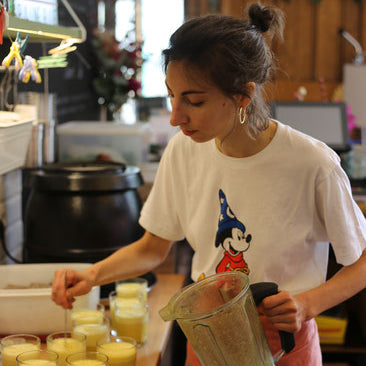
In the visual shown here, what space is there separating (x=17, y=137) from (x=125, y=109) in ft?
9.71

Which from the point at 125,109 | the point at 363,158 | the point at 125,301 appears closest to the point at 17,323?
the point at 125,301

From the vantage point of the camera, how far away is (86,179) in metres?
2.07

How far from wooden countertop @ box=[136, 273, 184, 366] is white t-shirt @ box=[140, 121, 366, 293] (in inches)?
12.1

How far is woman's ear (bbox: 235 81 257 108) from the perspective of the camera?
1.37 meters

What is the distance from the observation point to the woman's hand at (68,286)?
1577 millimetres

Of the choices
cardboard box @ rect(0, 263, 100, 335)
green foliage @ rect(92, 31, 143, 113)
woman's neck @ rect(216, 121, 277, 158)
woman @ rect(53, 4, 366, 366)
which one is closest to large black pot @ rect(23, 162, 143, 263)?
cardboard box @ rect(0, 263, 100, 335)

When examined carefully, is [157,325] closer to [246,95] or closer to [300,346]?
[300,346]

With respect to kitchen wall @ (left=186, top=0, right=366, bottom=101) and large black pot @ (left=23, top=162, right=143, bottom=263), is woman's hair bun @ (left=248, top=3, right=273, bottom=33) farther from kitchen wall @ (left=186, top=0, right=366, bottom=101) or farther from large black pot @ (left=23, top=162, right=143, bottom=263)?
kitchen wall @ (left=186, top=0, right=366, bottom=101)

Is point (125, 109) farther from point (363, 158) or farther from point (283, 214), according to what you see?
point (283, 214)

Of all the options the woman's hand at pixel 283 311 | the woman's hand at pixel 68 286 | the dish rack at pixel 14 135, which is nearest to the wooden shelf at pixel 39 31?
the dish rack at pixel 14 135

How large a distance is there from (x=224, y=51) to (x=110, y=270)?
617 millimetres

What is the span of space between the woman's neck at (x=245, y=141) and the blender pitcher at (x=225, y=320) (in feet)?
1.11

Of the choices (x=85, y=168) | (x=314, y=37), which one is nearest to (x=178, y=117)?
(x=85, y=168)

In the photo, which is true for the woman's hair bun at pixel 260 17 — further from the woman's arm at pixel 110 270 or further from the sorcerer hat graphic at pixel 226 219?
the woman's arm at pixel 110 270
